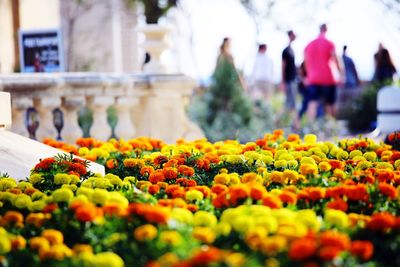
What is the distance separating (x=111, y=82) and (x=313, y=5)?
13415mm

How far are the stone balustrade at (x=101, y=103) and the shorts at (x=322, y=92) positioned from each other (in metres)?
4.63

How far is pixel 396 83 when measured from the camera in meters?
15.0

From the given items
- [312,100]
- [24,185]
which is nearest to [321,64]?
[312,100]

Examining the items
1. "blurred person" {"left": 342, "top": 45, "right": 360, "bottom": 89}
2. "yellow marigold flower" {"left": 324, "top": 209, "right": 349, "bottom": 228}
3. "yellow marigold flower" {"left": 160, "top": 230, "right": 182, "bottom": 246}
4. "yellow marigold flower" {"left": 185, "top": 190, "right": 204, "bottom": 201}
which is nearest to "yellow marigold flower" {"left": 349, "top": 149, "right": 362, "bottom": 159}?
"yellow marigold flower" {"left": 185, "top": 190, "right": 204, "bottom": 201}

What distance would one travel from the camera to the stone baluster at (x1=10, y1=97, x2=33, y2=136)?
6727 millimetres

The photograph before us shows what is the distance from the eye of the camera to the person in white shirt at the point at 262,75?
13.9 metres

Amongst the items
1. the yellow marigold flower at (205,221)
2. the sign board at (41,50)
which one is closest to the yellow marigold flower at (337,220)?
the yellow marigold flower at (205,221)

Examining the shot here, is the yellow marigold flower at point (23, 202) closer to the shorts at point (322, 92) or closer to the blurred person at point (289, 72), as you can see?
the shorts at point (322, 92)

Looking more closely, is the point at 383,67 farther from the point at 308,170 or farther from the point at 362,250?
the point at 362,250

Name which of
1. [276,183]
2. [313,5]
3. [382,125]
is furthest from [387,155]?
[313,5]

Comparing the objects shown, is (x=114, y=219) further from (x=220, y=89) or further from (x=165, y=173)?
(x=220, y=89)

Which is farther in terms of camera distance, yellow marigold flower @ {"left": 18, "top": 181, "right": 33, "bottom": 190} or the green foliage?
the green foliage

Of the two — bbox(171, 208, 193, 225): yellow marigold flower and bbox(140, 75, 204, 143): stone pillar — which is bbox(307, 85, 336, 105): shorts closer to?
bbox(140, 75, 204, 143): stone pillar

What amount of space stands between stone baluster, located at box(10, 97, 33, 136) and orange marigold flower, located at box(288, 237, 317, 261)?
490 centimetres
